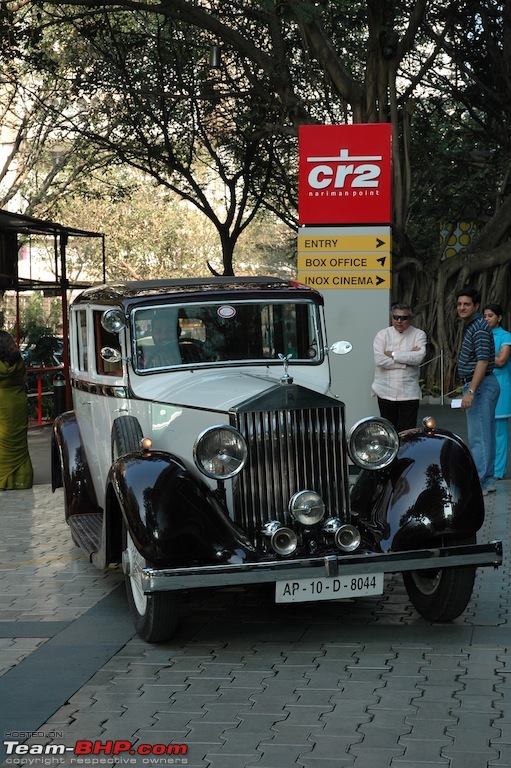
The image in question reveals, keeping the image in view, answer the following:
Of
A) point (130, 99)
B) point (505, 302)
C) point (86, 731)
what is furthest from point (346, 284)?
point (130, 99)

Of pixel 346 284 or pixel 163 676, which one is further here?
pixel 346 284

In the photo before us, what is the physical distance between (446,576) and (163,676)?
1.72m

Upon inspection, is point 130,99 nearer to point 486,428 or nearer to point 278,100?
point 278,100

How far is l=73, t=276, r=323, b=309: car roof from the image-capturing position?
7.15m

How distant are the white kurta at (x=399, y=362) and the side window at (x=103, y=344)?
334 cm

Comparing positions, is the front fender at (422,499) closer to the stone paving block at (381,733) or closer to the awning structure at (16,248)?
the stone paving block at (381,733)

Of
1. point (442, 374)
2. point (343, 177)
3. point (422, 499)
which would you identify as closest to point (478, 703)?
point (422, 499)

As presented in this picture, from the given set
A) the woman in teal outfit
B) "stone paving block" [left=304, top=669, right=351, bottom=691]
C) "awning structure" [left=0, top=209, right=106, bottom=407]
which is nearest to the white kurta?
the woman in teal outfit

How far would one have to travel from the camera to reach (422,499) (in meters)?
6.03

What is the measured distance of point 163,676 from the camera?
17.7 feet

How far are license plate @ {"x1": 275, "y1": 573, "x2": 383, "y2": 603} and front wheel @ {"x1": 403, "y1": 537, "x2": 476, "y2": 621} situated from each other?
0.50 meters

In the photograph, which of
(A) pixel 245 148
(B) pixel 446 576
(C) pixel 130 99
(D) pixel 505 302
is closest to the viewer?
(B) pixel 446 576

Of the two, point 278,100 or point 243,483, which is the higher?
point 278,100

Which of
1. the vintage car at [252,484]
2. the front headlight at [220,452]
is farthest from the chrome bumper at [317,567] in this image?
the front headlight at [220,452]
